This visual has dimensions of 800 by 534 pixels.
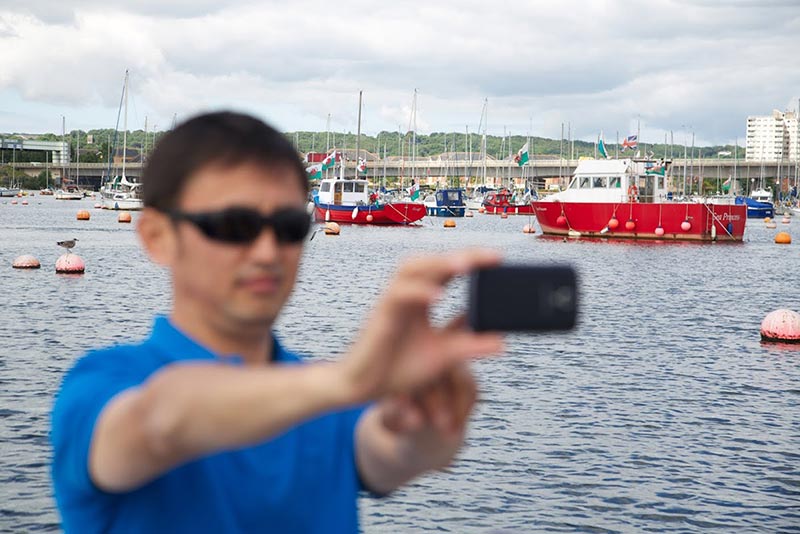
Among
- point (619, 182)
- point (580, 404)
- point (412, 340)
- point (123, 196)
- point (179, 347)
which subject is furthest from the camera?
point (123, 196)

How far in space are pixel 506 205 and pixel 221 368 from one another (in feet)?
361

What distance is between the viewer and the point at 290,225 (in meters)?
1.98

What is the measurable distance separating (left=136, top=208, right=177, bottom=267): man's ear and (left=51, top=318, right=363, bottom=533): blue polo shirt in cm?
13

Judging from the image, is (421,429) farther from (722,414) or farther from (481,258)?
(722,414)

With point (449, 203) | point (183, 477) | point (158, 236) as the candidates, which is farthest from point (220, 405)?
point (449, 203)

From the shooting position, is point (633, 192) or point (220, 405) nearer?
point (220, 405)

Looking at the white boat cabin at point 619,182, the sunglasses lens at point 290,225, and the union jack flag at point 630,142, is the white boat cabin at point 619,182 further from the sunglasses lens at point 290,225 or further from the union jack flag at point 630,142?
the sunglasses lens at point 290,225

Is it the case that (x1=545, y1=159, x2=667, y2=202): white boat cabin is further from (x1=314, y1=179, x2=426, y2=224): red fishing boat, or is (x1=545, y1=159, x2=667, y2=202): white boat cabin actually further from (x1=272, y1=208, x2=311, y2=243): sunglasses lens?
(x1=272, y1=208, x2=311, y2=243): sunglasses lens

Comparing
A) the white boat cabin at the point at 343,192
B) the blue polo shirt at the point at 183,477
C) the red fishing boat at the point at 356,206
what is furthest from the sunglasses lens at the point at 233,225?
the white boat cabin at the point at 343,192

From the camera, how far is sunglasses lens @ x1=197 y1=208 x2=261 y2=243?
1.92m

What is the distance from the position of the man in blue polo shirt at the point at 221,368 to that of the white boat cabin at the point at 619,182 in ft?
181

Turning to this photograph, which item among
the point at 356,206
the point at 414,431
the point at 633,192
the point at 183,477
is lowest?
the point at 356,206

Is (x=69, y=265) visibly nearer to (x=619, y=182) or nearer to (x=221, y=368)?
(x=619, y=182)

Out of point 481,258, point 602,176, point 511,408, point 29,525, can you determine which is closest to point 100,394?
point 481,258
